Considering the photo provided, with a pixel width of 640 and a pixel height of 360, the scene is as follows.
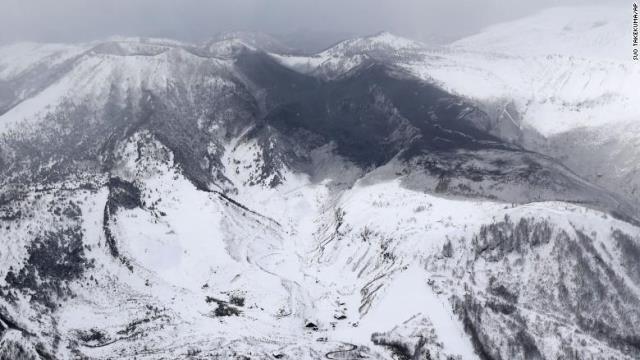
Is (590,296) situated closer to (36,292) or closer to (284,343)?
(284,343)

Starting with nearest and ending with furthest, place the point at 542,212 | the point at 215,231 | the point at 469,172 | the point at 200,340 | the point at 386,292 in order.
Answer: the point at 200,340 → the point at 386,292 → the point at 542,212 → the point at 215,231 → the point at 469,172

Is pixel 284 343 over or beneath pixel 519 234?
beneath

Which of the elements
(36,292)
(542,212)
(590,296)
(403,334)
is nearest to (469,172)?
(542,212)

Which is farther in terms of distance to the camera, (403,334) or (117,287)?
(117,287)

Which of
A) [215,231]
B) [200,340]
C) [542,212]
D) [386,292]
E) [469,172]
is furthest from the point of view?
[469,172]

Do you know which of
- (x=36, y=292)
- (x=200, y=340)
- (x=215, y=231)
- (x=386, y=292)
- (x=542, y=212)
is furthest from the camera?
(x=215, y=231)

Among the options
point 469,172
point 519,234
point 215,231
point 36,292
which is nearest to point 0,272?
point 36,292

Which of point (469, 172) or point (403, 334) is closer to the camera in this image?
point (403, 334)

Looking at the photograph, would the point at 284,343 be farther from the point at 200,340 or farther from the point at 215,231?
the point at 215,231

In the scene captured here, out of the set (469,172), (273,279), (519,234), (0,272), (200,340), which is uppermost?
(469,172)
